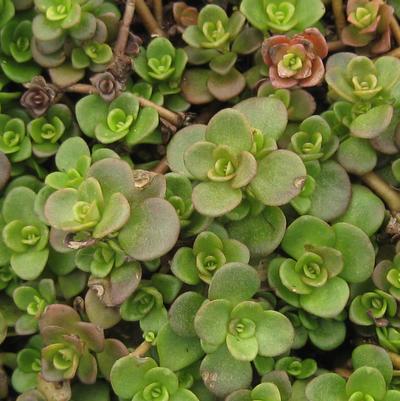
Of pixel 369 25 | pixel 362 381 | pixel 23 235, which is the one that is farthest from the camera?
pixel 369 25

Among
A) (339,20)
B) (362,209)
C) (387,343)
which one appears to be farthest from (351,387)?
(339,20)

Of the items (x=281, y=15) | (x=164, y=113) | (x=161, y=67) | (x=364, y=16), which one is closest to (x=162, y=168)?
(x=164, y=113)

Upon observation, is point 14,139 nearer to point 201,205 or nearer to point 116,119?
point 116,119

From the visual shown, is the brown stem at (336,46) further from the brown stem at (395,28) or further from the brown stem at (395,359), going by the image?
the brown stem at (395,359)

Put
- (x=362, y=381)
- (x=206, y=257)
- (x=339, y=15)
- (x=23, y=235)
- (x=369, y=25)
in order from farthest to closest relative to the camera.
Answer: (x=339, y=15), (x=369, y=25), (x=23, y=235), (x=206, y=257), (x=362, y=381)

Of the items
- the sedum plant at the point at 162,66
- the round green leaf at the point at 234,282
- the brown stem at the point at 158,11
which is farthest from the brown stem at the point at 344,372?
the brown stem at the point at 158,11

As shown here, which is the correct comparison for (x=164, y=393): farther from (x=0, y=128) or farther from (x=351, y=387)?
(x=0, y=128)
